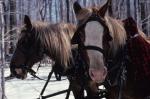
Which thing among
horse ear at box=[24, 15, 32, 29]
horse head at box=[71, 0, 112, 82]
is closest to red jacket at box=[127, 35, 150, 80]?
horse head at box=[71, 0, 112, 82]

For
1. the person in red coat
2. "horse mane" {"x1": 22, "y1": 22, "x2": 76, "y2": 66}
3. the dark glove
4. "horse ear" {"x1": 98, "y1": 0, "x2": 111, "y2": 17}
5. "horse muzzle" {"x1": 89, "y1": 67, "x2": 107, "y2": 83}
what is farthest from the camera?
"horse mane" {"x1": 22, "y1": 22, "x2": 76, "y2": 66}

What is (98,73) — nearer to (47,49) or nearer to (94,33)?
(94,33)

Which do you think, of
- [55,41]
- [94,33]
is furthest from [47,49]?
[94,33]

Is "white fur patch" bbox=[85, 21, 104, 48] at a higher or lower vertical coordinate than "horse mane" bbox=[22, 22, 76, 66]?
higher

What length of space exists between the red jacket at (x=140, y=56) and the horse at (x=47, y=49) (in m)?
1.18

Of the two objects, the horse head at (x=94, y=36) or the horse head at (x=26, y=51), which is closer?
the horse head at (x=94, y=36)

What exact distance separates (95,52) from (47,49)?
5.62 feet

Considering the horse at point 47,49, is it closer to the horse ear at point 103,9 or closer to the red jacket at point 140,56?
the red jacket at point 140,56

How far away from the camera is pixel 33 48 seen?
211 inches

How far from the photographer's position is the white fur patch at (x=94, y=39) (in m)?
3.65

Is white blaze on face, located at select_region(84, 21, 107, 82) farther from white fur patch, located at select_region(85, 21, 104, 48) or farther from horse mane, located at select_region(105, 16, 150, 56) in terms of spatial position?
horse mane, located at select_region(105, 16, 150, 56)

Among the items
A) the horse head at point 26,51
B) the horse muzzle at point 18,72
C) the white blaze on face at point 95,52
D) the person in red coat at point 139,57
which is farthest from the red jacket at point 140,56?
the horse muzzle at point 18,72

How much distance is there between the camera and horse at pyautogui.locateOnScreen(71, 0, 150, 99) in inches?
145

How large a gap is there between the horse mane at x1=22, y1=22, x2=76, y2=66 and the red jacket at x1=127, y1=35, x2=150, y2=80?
1.29 m
